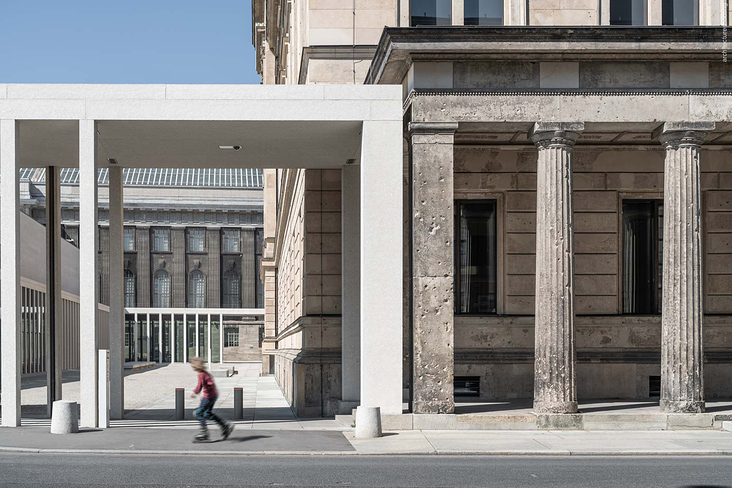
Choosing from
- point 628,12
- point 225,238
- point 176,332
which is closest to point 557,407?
point 628,12

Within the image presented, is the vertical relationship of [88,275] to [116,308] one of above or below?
above

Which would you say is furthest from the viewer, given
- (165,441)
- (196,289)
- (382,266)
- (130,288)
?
(196,289)

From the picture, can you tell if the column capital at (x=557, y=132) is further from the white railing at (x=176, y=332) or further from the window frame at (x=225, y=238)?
the window frame at (x=225, y=238)

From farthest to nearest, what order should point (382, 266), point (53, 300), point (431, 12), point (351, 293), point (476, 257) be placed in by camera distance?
point (476, 257) < point (431, 12) < point (351, 293) < point (53, 300) < point (382, 266)

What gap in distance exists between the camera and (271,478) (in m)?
14.5

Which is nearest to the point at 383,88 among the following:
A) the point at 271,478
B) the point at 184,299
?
the point at 271,478

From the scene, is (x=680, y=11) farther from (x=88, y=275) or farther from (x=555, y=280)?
(x=88, y=275)

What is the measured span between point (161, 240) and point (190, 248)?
3.45 meters

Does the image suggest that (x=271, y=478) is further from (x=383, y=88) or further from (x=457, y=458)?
(x=383, y=88)

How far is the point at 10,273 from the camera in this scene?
70.0 ft

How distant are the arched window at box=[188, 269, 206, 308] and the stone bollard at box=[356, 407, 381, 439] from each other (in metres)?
95.4

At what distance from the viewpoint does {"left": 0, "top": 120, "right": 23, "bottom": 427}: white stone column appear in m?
21.2

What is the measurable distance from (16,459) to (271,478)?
4793 mm

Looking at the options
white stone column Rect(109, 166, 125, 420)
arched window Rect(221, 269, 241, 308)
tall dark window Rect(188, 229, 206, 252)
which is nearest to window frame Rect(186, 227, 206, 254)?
tall dark window Rect(188, 229, 206, 252)
